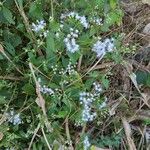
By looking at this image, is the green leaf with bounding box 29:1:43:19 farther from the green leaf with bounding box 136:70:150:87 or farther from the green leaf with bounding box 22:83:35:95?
the green leaf with bounding box 136:70:150:87

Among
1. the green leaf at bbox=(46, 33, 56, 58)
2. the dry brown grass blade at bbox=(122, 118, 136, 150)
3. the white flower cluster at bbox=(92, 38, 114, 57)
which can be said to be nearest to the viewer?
the green leaf at bbox=(46, 33, 56, 58)

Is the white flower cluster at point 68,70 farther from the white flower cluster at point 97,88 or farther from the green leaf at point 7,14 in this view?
the green leaf at point 7,14

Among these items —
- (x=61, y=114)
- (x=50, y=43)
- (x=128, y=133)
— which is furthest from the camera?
(x=128, y=133)

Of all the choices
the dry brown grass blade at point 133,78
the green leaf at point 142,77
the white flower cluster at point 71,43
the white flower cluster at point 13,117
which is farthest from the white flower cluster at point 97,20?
the white flower cluster at point 13,117

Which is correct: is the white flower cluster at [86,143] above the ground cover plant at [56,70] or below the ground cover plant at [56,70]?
below

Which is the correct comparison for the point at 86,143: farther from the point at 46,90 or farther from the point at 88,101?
the point at 46,90

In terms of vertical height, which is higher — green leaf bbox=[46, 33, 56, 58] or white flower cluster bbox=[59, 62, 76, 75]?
green leaf bbox=[46, 33, 56, 58]

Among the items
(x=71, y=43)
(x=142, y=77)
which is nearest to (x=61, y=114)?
(x=71, y=43)

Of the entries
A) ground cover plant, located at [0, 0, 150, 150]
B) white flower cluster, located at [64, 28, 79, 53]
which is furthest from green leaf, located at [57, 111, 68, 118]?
white flower cluster, located at [64, 28, 79, 53]
